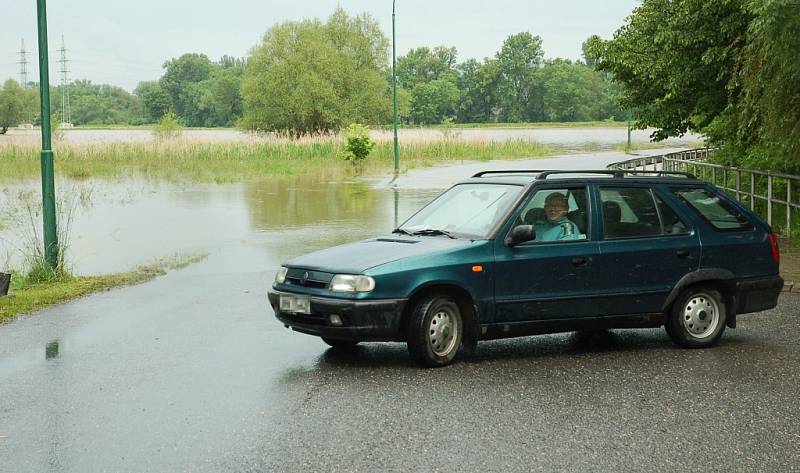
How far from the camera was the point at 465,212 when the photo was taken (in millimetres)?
9406

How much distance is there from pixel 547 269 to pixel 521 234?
1.43ft

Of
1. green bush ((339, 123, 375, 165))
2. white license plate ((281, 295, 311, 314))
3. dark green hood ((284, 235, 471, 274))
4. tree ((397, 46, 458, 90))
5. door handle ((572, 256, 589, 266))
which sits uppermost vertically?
tree ((397, 46, 458, 90))

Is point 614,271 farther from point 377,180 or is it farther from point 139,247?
point 377,180

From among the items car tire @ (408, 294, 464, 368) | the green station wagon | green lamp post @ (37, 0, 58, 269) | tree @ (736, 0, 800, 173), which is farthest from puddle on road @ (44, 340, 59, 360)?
tree @ (736, 0, 800, 173)

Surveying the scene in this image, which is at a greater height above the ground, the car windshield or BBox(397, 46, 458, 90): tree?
BBox(397, 46, 458, 90): tree

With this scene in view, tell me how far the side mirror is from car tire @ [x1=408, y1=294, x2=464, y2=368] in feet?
2.23

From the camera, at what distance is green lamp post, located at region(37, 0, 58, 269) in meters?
13.9

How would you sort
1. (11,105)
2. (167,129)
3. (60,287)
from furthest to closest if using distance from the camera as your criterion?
1. (11,105)
2. (167,129)
3. (60,287)

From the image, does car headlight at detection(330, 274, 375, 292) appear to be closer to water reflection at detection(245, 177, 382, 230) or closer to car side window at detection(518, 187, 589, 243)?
car side window at detection(518, 187, 589, 243)

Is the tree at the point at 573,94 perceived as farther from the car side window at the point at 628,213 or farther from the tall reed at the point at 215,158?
the car side window at the point at 628,213

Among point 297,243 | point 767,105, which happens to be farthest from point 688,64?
point 297,243

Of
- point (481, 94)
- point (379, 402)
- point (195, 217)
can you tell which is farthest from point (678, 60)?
point (481, 94)

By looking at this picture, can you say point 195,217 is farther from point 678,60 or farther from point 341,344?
point 341,344

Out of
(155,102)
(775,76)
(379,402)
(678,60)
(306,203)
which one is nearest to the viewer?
(379,402)
